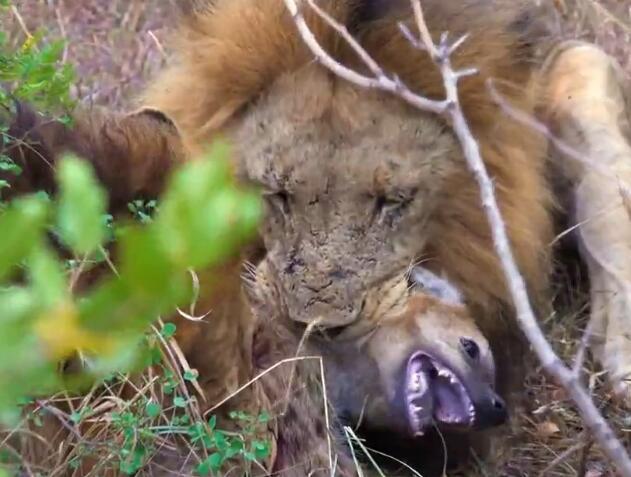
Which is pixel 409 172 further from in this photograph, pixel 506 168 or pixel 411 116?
pixel 506 168

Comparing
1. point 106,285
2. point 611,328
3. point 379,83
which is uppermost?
point 106,285

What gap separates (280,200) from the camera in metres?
2.40

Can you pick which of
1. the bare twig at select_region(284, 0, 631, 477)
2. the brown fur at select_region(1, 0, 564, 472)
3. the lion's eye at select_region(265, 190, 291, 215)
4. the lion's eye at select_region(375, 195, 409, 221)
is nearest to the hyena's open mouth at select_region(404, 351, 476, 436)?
the brown fur at select_region(1, 0, 564, 472)

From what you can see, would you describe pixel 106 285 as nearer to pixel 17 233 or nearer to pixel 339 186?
pixel 17 233

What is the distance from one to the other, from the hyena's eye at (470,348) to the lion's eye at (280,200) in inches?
17.8

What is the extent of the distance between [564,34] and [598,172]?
1234 mm

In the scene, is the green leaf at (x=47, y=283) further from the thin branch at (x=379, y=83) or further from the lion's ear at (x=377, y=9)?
the lion's ear at (x=377, y=9)

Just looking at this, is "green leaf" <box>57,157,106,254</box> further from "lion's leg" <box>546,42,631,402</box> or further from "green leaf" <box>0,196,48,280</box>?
"lion's leg" <box>546,42,631,402</box>

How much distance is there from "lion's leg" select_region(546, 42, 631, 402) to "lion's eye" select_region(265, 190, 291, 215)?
103cm

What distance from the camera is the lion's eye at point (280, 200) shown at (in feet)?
7.83

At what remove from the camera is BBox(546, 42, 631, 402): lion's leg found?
10.3ft

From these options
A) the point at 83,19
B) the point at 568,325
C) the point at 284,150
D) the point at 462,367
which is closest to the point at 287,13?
the point at 284,150

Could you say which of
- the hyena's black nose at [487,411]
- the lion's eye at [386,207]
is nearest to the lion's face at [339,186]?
the lion's eye at [386,207]

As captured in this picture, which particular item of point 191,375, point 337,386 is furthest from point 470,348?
point 191,375
